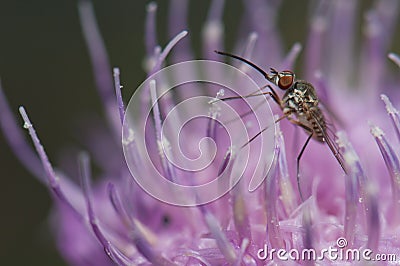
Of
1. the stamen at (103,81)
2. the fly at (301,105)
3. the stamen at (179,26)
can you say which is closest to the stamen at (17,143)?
the stamen at (103,81)

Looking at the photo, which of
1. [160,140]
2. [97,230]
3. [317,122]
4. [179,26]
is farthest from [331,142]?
[179,26]

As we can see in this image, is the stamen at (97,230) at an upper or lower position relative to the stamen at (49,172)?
lower

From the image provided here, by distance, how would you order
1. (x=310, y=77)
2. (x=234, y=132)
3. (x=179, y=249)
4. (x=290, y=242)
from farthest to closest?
(x=310, y=77), (x=234, y=132), (x=179, y=249), (x=290, y=242)

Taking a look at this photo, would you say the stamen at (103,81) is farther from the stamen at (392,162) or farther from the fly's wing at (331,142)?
the stamen at (392,162)

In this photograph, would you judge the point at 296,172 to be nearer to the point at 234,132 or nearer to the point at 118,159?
the point at 234,132

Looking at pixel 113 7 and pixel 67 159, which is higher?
pixel 113 7

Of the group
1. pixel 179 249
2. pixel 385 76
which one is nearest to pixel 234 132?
pixel 179 249

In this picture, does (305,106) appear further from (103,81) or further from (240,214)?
(103,81)

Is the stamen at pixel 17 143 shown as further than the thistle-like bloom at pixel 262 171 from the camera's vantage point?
Yes

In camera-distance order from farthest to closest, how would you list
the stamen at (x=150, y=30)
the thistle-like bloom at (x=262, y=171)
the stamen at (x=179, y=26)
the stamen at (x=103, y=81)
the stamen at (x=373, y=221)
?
1. the stamen at (x=179, y=26)
2. the stamen at (x=103, y=81)
3. the stamen at (x=150, y=30)
4. the thistle-like bloom at (x=262, y=171)
5. the stamen at (x=373, y=221)
